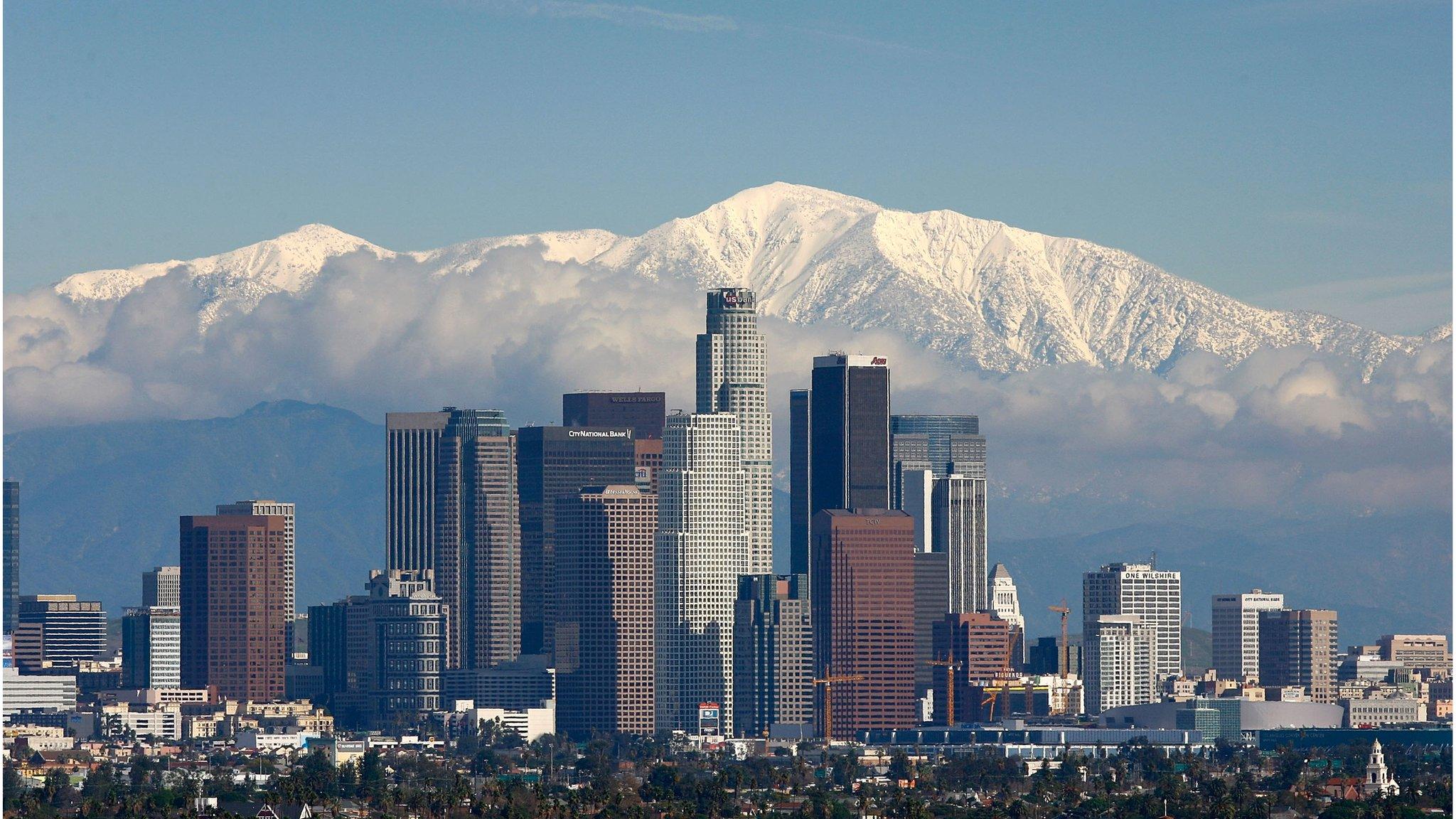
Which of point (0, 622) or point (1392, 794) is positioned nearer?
point (0, 622)

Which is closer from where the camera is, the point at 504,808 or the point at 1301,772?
the point at 504,808

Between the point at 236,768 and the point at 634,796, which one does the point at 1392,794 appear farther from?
the point at 236,768

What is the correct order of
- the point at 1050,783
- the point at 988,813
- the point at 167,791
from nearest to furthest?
1. the point at 988,813
2. the point at 167,791
3. the point at 1050,783

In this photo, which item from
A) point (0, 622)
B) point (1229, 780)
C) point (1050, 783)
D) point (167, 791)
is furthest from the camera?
point (1229, 780)

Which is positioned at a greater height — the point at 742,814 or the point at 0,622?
the point at 0,622

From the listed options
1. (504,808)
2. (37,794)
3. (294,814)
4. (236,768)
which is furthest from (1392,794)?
(236,768)

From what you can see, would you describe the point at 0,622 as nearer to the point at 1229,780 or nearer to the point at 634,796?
the point at 634,796

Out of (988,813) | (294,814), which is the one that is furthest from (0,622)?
(988,813)

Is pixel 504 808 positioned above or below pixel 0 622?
below

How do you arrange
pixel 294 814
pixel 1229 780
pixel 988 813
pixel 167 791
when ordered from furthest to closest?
1. pixel 1229 780
2. pixel 167 791
3. pixel 988 813
4. pixel 294 814
